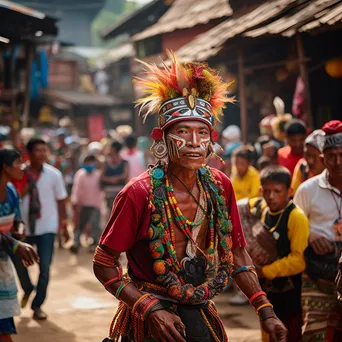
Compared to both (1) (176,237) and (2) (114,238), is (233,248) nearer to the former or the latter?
(1) (176,237)

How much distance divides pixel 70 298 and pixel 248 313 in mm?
2531

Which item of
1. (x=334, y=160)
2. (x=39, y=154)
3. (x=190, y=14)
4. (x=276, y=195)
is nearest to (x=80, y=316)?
(x=39, y=154)

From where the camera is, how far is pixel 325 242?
586cm

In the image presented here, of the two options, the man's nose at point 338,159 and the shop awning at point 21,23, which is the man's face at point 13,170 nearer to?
the man's nose at point 338,159

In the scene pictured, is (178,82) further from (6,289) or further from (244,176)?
(244,176)

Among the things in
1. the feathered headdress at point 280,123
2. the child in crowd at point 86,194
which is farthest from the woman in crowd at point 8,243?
the child in crowd at point 86,194

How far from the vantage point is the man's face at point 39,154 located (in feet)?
28.8

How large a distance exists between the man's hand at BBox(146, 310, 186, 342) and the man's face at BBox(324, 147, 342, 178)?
242 centimetres

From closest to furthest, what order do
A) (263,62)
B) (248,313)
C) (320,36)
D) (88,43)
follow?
1. (248,313)
2. (320,36)
3. (263,62)
4. (88,43)

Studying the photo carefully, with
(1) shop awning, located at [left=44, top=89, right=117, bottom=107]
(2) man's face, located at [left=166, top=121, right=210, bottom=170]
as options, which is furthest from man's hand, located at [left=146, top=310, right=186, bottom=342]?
(1) shop awning, located at [left=44, top=89, right=117, bottom=107]

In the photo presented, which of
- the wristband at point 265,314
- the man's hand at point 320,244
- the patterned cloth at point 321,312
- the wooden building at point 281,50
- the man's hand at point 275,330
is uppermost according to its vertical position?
the wooden building at point 281,50

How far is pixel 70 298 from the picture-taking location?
973 centimetres

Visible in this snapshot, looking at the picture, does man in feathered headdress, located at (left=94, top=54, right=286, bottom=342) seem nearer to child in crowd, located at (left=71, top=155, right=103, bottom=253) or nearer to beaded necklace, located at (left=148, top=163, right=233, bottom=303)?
beaded necklace, located at (left=148, top=163, right=233, bottom=303)

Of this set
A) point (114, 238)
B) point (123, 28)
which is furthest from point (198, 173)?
point (123, 28)
